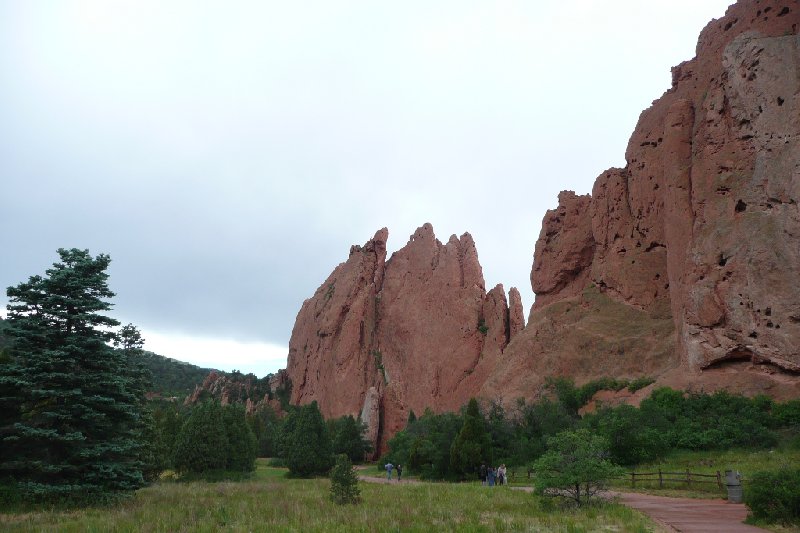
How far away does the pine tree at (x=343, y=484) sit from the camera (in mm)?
18781

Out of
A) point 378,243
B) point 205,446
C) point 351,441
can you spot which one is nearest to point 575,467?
point 205,446

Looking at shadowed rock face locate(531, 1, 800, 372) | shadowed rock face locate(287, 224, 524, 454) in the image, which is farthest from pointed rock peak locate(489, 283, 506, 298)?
shadowed rock face locate(531, 1, 800, 372)

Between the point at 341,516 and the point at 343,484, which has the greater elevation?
the point at 343,484

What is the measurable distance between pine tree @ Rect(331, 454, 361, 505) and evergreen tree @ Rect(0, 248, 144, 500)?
22.2ft

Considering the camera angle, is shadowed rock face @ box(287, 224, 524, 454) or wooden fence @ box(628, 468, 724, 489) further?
shadowed rock face @ box(287, 224, 524, 454)

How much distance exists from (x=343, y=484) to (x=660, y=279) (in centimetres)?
3673

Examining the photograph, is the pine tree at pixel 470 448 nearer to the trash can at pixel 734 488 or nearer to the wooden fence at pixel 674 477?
the wooden fence at pixel 674 477

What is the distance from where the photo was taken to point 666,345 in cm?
3991

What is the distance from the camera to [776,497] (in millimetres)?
12211

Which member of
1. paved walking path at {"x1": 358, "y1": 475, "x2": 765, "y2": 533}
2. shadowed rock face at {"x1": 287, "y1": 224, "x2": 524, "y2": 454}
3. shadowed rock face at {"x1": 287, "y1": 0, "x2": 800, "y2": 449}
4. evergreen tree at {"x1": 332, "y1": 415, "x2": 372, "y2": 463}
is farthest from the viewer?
shadowed rock face at {"x1": 287, "y1": 224, "x2": 524, "y2": 454}

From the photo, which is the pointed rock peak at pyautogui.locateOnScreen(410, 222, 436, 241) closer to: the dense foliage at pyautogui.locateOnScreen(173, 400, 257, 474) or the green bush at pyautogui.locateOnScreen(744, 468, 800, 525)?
the dense foliage at pyautogui.locateOnScreen(173, 400, 257, 474)

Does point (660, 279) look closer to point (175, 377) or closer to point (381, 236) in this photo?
point (381, 236)

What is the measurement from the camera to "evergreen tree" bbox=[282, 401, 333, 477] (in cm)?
4112

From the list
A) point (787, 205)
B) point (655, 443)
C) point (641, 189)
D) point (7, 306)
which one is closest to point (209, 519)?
point (7, 306)
